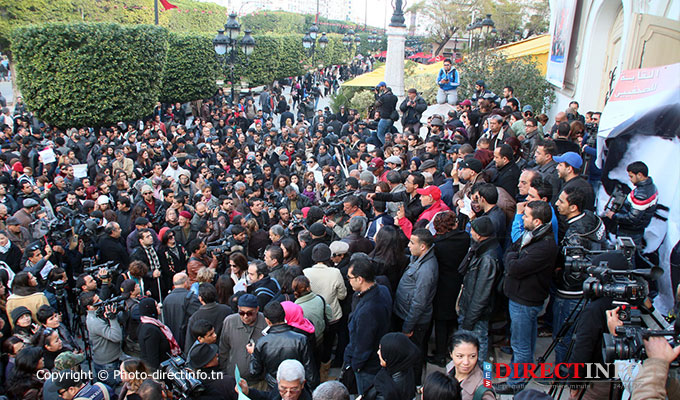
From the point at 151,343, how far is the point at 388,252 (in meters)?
2.48

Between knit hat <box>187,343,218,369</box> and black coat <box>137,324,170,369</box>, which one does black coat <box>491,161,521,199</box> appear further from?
black coat <box>137,324,170,369</box>

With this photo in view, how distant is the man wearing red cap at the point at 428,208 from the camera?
610 centimetres

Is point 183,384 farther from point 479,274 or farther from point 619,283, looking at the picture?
point 619,283

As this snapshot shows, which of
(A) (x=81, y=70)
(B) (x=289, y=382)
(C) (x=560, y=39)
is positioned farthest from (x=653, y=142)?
(A) (x=81, y=70)

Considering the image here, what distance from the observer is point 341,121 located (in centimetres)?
1770

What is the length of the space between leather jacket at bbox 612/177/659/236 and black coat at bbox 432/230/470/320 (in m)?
1.69

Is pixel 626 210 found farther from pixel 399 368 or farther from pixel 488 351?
pixel 399 368

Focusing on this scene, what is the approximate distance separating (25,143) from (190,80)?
11.9 m

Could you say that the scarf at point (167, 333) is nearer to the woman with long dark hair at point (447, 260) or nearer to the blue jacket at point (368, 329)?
the blue jacket at point (368, 329)

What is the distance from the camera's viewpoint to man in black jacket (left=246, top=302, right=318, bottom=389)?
4172 millimetres

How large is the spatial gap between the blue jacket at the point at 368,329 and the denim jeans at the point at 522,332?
1.26m

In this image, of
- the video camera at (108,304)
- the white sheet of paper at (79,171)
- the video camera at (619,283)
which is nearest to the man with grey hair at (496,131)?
the video camera at (619,283)

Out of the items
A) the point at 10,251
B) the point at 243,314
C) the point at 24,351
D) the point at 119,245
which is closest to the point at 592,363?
the point at 243,314

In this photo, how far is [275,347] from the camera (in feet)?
13.7
